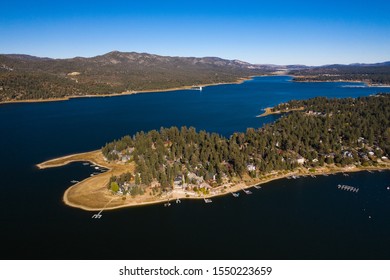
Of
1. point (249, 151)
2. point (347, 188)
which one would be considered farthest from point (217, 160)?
point (347, 188)

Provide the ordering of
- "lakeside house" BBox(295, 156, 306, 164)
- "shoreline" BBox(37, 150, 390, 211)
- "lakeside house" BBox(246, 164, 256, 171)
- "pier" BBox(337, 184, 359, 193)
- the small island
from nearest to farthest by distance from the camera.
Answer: "shoreline" BBox(37, 150, 390, 211), the small island, "pier" BBox(337, 184, 359, 193), "lakeside house" BBox(246, 164, 256, 171), "lakeside house" BBox(295, 156, 306, 164)

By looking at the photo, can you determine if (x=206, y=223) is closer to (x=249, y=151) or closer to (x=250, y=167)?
(x=250, y=167)

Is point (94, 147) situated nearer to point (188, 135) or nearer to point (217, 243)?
point (188, 135)

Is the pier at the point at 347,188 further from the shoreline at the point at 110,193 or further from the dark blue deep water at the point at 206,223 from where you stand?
A: the shoreline at the point at 110,193

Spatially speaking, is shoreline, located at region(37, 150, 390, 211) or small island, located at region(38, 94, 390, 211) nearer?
shoreline, located at region(37, 150, 390, 211)

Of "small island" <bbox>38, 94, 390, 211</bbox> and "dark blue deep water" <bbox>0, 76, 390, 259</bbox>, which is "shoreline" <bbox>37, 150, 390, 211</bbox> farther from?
"dark blue deep water" <bbox>0, 76, 390, 259</bbox>

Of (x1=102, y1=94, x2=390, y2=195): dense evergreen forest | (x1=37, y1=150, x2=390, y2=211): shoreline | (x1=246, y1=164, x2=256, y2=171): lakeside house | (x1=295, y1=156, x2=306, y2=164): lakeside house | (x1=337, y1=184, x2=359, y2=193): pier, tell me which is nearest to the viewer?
(x1=37, y1=150, x2=390, y2=211): shoreline

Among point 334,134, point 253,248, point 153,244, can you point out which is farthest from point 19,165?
point 334,134

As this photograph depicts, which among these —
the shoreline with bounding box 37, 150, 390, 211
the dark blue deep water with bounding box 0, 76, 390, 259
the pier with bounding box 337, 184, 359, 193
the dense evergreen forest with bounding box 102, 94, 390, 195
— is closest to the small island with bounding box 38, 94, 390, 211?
the dense evergreen forest with bounding box 102, 94, 390, 195
